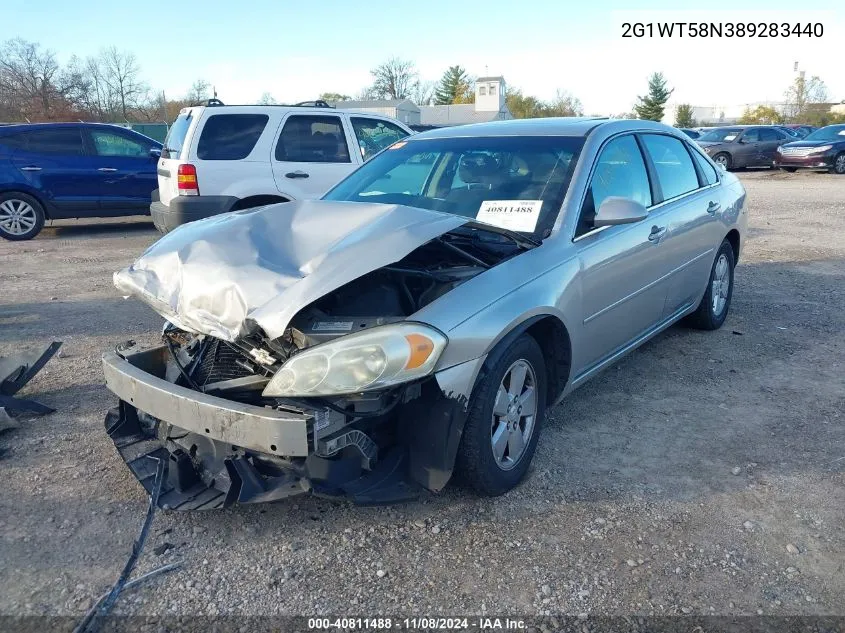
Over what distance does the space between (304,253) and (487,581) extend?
1.52 meters

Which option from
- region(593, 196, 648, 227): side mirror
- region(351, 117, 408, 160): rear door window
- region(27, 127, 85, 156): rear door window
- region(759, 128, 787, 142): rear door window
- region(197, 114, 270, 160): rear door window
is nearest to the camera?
region(593, 196, 648, 227): side mirror

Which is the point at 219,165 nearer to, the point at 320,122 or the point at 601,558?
the point at 320,122

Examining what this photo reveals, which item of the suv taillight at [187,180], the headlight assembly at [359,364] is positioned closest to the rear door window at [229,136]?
the suv taillight at [187,180]

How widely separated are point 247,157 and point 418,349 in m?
5.94

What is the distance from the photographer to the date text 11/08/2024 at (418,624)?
232 centimetres

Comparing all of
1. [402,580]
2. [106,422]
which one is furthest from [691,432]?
[106,422]

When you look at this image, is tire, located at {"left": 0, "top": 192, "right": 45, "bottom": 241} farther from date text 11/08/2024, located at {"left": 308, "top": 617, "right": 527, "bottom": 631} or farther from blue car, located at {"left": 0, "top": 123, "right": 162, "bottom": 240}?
date text 11/08/2024, located at {"left": 308, "top": 617, "right": 527, "bottom": 631}

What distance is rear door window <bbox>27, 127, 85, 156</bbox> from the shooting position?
10.2m

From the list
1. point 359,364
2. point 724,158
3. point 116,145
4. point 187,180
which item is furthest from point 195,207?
point 724,158

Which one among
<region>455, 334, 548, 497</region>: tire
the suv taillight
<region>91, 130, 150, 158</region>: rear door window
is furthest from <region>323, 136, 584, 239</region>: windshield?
<region>91, 130, 150, 158</region>: rear door window

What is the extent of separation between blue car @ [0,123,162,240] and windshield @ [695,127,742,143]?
19.6m

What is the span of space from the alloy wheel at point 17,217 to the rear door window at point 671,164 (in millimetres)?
9439

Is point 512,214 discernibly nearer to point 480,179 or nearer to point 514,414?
point 480,179

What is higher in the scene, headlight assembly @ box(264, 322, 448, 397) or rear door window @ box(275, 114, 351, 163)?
rear door window @ box(275, 114, 351, 163)
